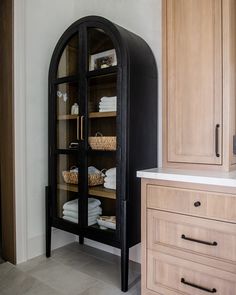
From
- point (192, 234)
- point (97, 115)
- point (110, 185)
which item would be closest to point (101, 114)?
point (97, 115)

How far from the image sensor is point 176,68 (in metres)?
1.66

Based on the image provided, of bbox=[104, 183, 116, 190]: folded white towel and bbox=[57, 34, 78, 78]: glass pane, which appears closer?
bbox=[104, 183, 116, 190]: folded white towel

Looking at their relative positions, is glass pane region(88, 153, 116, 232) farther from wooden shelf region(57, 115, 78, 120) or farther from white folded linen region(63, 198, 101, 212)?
wooden shelf region(57, 115, 78, 120)

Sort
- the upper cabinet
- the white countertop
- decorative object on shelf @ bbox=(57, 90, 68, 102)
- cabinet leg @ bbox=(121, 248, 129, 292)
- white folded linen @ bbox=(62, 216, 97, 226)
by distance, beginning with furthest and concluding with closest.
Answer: decorative object on shelf @ bbox=(57, 90, 68, 102) → white folded linen @ bbox=(62, 216, 97, 226) → cabinet leg @ bbox=(121, 248, 129, 292) → the upper cabinet → the white countertop

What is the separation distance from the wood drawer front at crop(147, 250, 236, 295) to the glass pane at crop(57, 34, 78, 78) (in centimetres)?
146

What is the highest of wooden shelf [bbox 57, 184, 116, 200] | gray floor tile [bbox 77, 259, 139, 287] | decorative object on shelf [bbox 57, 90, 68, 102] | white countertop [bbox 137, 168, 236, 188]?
decorative object on shelf [bbox 57, 90, 68, 102]

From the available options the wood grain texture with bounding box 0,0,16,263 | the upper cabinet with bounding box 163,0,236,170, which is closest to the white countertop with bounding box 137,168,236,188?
the upper cabinet with bounding box 163,0,236,170

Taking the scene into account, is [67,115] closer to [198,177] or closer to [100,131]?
[100,131]

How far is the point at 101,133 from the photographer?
1.95 meters

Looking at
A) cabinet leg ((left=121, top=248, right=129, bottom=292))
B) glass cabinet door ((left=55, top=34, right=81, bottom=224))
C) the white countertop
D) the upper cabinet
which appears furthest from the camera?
glass cabinet door ((left=55, top=34, right=81, bottom=224))

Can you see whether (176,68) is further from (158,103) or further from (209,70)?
(158,103)

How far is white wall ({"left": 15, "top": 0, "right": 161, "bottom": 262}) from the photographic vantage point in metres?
2.03

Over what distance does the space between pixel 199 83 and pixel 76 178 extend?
1160 mm

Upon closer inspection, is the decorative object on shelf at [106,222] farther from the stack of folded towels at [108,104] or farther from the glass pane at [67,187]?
the stack of folded towels at [108,104]
